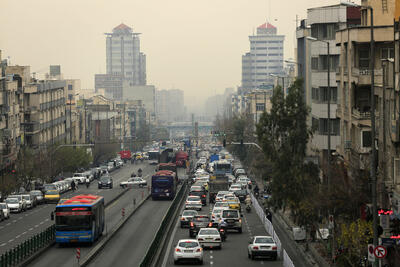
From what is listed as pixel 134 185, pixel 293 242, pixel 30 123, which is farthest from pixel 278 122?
pixel 30 123

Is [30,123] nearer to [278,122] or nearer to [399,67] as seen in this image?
[278,122]

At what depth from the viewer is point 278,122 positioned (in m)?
44.3

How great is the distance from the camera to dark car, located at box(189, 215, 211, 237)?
50.5m

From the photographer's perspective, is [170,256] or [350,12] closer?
[170,256]

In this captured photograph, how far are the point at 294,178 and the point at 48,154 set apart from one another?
6095 centimetres

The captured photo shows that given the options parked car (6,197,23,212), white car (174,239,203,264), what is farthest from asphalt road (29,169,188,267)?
parked car (6,197,23,212)

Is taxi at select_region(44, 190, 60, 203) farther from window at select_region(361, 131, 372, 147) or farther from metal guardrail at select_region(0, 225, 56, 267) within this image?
window at select_region(361, 131, 372, 147)

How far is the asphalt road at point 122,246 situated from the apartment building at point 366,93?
11319 millimetres

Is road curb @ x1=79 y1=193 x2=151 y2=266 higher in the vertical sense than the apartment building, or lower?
lower

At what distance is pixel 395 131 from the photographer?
3731 cm

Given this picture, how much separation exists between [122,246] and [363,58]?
53.8 ft

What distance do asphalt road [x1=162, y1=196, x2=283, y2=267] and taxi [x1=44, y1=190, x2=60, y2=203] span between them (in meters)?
19.1

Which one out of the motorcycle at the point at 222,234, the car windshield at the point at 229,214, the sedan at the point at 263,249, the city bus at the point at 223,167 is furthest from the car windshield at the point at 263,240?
the city bus at the point at 223,167

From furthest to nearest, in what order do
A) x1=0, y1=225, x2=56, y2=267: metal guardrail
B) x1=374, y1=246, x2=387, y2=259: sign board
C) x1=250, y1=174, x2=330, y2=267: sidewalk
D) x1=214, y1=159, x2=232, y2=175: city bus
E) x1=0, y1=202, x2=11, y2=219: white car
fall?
x1=214, y1=159, x2=232, y2=175: city bus, x1=0, y1=202, x2=11, y2=219: white car, x1=250, y1=174, x2=330, y2=267: sidewalk, x1=0, y1=225, x2=56, y2=267: metal guardrail, x1=374, y1=246, x2=387, y2=259: sign board
